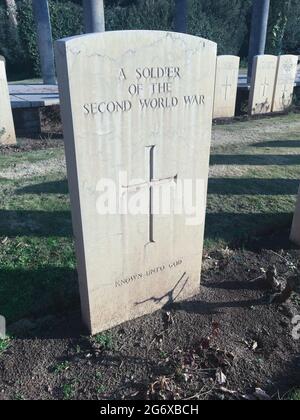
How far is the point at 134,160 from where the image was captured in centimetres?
256

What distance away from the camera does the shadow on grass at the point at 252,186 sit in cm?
549

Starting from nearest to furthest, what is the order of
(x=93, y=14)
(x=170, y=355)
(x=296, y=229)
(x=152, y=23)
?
(x=170, y=355), (x=296, y=229), (x=93, y=14), (x=152, y=23)

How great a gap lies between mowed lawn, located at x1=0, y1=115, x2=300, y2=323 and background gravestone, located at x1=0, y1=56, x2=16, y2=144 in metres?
0.85

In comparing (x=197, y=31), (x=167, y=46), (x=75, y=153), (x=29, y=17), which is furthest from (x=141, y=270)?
(x=197, y=31)

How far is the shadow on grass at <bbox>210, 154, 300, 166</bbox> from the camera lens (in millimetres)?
6781

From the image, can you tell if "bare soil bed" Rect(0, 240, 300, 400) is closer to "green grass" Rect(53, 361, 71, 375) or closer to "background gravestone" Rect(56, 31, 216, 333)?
"green grass" Rect(53, 361, 71, 375)

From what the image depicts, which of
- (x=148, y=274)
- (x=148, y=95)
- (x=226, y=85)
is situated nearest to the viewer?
(x=148, y=95)

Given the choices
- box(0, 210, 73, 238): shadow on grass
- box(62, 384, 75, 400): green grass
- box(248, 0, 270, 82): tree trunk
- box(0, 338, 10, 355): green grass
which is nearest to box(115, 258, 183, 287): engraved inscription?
box(62, 384, 75, 400): green grass

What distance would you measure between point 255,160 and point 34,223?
168 inches

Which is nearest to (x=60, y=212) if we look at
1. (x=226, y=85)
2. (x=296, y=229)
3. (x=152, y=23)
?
(x=296, y=229)

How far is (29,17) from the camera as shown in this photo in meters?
18.1

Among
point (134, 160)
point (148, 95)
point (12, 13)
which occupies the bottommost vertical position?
point (134, 160)

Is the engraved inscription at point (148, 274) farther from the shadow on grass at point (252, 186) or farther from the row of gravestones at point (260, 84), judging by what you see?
the row of gravestones at point (260, 84)

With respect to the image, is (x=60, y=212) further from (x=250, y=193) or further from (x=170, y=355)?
(x=250, y=193)
